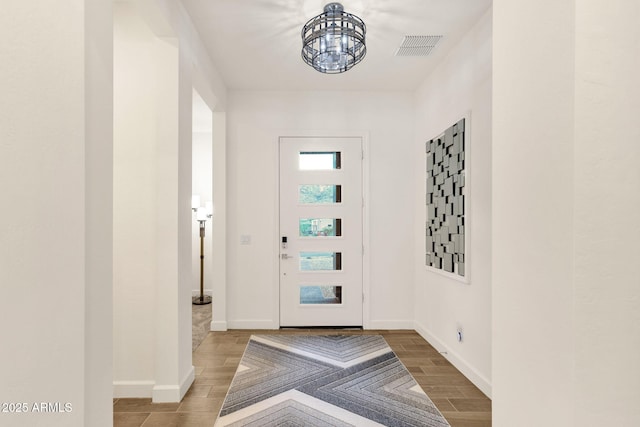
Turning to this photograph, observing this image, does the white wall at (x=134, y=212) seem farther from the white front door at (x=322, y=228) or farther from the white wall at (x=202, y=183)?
the white wall at (x=202, y=183)

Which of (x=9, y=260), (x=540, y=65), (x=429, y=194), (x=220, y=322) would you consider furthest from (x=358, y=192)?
(x=9, y=260)

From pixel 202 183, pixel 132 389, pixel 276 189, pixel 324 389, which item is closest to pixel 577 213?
pixel 324 389

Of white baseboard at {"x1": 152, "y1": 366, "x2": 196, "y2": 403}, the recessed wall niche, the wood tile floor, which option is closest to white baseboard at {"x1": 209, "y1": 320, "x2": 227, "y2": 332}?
the wood tile floor

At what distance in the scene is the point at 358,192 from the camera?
412cm

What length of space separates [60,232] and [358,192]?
3.30m

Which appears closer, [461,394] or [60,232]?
[60,232]

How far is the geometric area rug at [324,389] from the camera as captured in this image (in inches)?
85.8

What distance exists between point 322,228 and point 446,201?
1.49 metres

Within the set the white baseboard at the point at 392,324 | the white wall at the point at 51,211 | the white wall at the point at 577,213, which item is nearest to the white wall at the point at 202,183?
the white baseboard at the point at 392,324

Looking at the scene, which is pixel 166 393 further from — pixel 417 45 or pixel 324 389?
pixel 417 45

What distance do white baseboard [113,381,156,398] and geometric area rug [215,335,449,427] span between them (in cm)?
56

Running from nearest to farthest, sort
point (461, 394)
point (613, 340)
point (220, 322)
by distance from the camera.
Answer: point (613, 340), point (461, 394), point (220, 322)

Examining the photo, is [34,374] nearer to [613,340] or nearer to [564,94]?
[613,340]

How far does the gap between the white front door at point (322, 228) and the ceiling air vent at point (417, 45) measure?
116 centimetres
